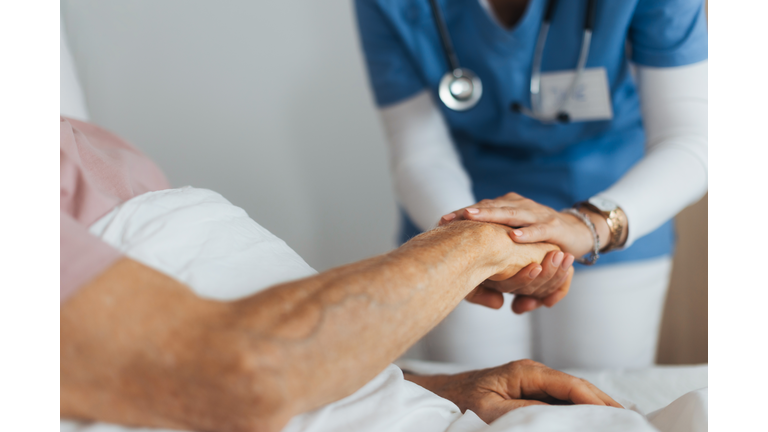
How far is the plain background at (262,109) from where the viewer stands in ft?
4.92

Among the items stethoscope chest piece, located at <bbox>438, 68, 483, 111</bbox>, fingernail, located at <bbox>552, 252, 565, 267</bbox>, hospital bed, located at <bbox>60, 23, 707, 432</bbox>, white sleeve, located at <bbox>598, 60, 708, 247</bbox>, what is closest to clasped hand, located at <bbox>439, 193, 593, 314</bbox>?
fingernail, located at <bbox>552, 252, 565, 267</bbox>

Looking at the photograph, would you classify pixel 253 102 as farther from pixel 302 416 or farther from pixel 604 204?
pixel 302 416

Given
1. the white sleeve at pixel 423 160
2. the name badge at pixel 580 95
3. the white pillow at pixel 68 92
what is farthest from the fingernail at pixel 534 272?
the white pillow at pixel 68 92

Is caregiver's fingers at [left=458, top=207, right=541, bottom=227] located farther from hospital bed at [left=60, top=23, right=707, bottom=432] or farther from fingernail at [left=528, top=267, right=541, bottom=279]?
hospital bed at [left=60, top=23, right=707, bottom=432]

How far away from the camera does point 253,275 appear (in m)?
0.49

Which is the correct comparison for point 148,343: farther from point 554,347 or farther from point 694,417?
point 554,347

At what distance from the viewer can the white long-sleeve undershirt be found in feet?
2.85

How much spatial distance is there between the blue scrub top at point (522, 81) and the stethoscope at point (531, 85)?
0.5 inches

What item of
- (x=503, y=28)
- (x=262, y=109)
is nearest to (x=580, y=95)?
(x=503, y=28)

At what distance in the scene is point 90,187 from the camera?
487 millimetres

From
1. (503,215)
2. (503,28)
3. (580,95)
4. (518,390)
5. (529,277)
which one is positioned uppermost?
(503,28)

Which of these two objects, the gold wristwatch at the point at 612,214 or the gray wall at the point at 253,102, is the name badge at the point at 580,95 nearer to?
the gold wristwatch at the point at 612,214

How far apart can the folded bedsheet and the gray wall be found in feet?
3.20

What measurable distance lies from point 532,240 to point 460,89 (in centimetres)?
48
